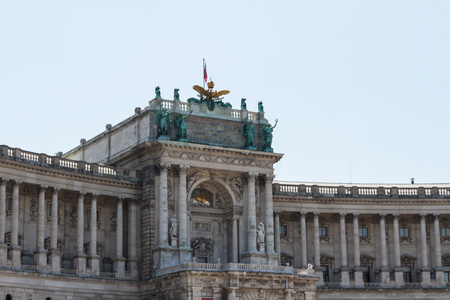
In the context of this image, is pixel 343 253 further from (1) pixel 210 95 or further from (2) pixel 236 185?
(1) pixel 210 95

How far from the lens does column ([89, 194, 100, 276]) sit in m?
82.5

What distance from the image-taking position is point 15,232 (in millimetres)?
76875

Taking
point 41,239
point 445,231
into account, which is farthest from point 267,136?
point 41,239

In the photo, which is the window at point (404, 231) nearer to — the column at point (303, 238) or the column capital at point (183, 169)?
the column at point (303, 238)

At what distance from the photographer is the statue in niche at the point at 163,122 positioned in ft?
280

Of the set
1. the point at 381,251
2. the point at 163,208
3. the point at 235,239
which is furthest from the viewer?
the point at 381,251

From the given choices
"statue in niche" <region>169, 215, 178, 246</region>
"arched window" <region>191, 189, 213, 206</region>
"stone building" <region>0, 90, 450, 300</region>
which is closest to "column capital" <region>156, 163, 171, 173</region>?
"stone building" <region>0, 90, 450, 300</region>

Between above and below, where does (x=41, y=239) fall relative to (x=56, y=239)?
below

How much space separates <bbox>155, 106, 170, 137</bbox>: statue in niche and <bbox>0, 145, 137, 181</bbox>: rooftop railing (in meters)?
4.78

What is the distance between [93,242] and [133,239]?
423cm

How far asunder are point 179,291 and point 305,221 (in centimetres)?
2117

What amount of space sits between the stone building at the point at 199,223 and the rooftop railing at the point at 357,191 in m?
0.15

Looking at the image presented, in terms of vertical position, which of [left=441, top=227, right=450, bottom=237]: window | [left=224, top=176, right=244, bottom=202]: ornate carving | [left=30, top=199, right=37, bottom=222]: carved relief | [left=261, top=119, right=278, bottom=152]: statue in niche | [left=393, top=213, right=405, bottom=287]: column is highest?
[left=261, top=119, right=278, bottom=152]: statue in niche

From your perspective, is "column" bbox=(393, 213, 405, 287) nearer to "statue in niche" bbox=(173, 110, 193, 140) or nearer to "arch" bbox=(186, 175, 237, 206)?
"arch" bbox=(186, 175, 237, 206)
